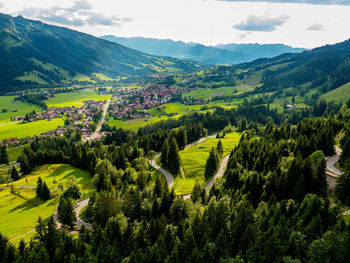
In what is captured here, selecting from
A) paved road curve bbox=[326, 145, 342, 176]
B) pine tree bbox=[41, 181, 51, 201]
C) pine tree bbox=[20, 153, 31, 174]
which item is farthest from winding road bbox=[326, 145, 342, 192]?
pine tree bbox=[20, 153, 31, 174]

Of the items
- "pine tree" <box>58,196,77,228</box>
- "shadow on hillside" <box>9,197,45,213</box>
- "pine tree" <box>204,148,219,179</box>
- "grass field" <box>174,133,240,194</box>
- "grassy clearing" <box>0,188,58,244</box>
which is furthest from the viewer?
"pine tree" <box>204,148,219,179</box>

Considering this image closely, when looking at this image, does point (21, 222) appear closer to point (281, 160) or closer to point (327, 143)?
point (281, 160)

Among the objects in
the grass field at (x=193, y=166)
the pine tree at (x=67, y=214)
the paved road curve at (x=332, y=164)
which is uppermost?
the paved road curve at (x=332, y=164)

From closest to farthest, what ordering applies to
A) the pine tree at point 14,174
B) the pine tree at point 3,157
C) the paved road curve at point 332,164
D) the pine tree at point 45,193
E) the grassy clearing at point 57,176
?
1. the paved road curve at point 332,164
2. the pine tree at point 45,193
3. the grassy clearing at point 57,176
4. the pine tree at point 14,174
5. the pine tree at point 3,157

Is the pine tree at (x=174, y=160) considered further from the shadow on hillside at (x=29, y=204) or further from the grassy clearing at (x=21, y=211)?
the shadow on hillside at (x=29, y=204)

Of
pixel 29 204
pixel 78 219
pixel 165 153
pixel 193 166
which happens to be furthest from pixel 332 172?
pixel 29 204

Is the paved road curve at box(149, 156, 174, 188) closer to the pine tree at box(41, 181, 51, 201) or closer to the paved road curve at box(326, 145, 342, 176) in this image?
the pine tree at box(41, 181, 51, 201)

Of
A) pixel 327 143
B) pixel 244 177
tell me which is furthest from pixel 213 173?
pixel 327 143

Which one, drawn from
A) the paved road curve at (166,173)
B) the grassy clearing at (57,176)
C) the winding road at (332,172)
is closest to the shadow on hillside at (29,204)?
the grassy clearing at (57,176)
